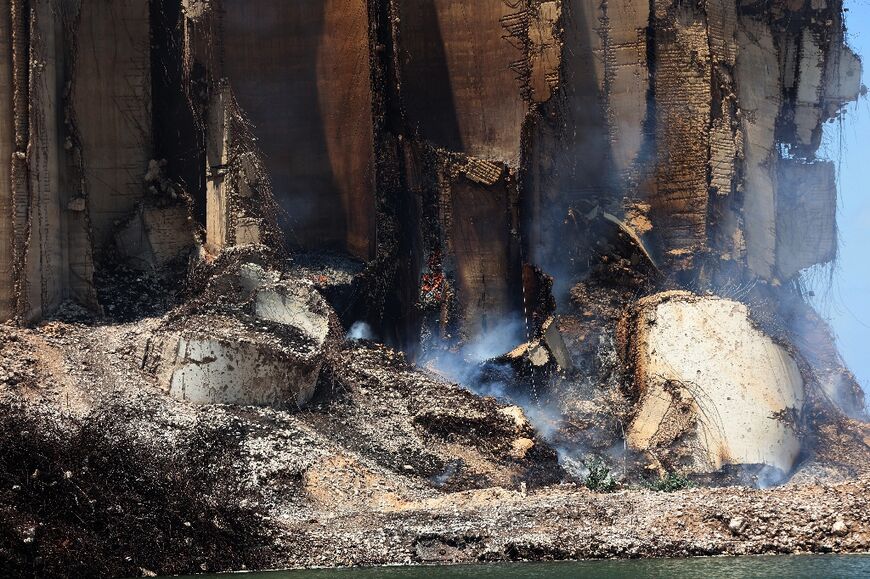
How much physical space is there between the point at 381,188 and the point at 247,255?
8.06 ft

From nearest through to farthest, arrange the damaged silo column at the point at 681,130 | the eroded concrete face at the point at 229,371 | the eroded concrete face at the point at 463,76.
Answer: the eroded concrete face at the point at 229,371 → the eroded concrete face at the point at 463,76 → the damaged silo column at the point at 681,130

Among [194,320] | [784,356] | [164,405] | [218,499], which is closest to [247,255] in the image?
[194,320]

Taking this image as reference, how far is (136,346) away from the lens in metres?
24.2

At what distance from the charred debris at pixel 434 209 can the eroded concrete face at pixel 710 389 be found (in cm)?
4

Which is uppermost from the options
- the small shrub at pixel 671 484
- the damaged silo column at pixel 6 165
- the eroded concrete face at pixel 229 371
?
the damaged silo column at pixel 6 165

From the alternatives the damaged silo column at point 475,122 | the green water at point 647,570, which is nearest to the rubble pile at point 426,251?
the damaged silo column at point 475,122

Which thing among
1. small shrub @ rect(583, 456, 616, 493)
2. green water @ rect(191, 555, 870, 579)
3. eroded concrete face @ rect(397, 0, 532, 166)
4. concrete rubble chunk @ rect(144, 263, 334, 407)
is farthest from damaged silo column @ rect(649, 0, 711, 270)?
green water @ rect(191, 555, 870, 579)

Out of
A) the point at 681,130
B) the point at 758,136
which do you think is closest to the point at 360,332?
the point at 681,130

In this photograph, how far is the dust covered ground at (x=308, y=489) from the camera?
66.9 ft

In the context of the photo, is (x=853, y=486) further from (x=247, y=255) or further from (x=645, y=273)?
(x=247, y=255)

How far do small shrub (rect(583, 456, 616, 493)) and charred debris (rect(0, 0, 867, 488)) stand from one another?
40cm

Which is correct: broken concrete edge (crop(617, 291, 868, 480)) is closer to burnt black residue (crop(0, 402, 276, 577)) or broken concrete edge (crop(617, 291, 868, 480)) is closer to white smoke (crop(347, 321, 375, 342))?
white smoke (crop(347, 321, 375, 342))

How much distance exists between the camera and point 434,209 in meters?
27.0

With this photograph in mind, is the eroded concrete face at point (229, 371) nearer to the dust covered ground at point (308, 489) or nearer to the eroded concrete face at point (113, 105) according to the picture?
the dust covered ground at point (308, 489)
